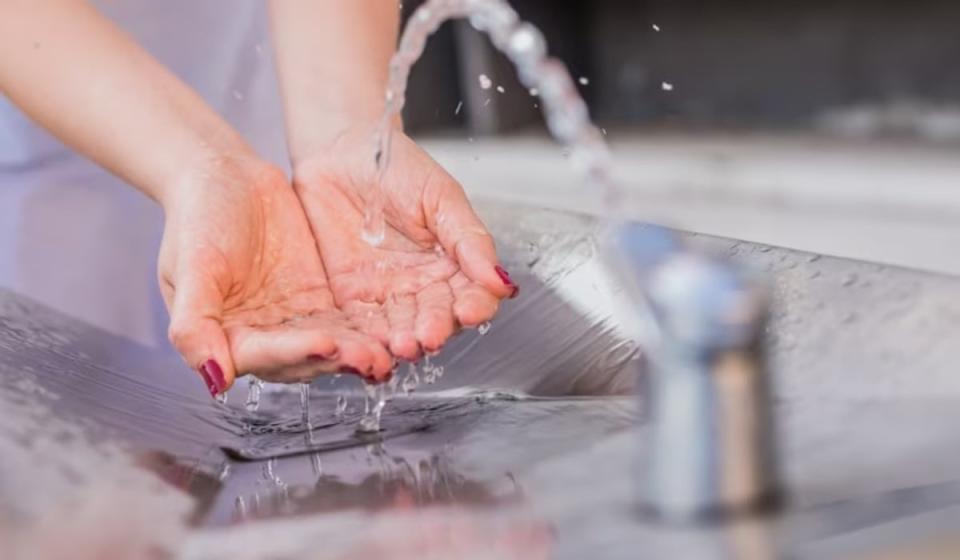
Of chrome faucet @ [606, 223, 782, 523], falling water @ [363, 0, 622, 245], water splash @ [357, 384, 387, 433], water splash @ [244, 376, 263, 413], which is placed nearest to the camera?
chrome faucet @ [606, 223, 782, 523]

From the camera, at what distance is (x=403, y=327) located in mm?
704

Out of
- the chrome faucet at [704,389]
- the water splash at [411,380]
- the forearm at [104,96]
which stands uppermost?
the forearm at [104,96]

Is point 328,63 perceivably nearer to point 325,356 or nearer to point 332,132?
point 332,132

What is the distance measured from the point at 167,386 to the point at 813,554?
465 mm

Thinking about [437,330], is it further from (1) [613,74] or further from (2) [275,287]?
(1) [613,74]

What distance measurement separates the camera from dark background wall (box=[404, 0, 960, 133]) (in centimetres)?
199

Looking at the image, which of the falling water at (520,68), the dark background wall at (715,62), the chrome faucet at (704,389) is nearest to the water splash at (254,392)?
the falling water at (520,68)

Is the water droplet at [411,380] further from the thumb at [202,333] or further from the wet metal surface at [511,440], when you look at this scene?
the thumb at [202,333]

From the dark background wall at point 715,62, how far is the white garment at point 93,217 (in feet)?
3.56

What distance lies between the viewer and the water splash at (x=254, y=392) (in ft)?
2.57

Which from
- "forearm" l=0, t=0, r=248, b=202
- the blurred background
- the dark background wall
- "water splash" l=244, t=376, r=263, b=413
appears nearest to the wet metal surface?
"water splash" l=244, t=376, r=263, b=413

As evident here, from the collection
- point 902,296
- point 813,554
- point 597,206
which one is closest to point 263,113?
point 597,206

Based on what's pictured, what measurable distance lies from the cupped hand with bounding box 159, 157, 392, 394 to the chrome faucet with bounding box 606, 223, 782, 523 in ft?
0.84

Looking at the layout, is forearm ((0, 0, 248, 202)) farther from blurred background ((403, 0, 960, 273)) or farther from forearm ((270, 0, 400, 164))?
blurred background ((403, 0, 960, 273))
